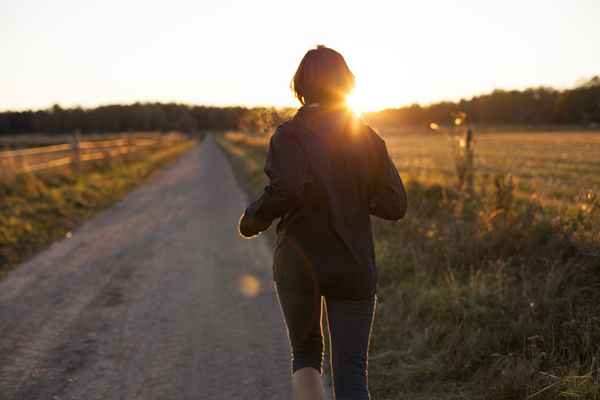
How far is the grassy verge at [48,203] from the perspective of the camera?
9.02 meters

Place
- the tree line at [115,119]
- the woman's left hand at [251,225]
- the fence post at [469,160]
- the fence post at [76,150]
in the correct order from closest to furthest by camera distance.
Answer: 1. the woman's left hand at [251,225]
2. the fence post at [469,160]
3. the fence post at [76,150]
4. the tree line at [115,119]

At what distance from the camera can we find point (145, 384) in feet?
Answer: 12.8

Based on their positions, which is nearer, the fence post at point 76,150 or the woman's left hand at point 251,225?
the woman's left hand at point 251,225

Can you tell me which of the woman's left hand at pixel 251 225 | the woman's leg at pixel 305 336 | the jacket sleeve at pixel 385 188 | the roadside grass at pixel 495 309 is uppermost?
the jacket sleeve at pixel 385 188

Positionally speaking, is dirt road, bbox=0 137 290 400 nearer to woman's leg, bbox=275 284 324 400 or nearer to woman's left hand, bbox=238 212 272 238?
→ woman's leg, bbox=275 284 324 400

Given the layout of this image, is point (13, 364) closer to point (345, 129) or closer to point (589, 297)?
point (345, 129)

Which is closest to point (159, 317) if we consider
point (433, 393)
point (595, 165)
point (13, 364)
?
point (13, 364)

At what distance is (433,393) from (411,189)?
6783 millimetres

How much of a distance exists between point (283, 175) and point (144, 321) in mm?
3746

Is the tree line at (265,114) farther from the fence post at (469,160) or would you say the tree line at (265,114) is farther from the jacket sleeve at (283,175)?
the jacket sleeve at (283,175)

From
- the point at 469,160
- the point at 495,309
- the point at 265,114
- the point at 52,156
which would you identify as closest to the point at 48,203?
the point at 52,156

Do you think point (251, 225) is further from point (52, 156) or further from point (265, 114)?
point (52, 156)

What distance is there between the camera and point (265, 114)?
170 inches

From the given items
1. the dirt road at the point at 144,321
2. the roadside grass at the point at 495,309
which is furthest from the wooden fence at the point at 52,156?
the roadside grass at the point at 495,309
